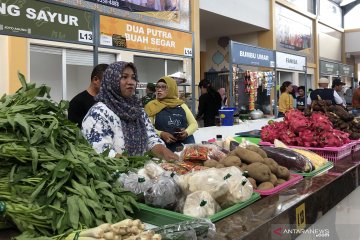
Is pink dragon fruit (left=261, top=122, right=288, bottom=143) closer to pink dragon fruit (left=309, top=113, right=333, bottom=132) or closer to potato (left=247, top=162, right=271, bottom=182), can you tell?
pink dragon fruit (left=309, top=113, right=333, bottom=132)

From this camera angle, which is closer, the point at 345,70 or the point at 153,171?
the point at 153,171

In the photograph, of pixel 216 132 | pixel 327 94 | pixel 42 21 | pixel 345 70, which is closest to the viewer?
pixel 42 21

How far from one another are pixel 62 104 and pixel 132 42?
3403mm

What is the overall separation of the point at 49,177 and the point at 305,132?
2.04 metres

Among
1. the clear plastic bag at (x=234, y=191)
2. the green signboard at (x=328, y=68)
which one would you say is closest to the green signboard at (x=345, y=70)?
the green signboard at (x=328, y=68)

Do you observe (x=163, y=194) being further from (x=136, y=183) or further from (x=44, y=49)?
(x=44, y=49)

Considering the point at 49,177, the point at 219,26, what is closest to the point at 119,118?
the point at 49,177

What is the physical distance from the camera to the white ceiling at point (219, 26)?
10.1 metres

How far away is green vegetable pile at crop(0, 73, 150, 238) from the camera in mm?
1076

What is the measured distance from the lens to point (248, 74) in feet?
28.1

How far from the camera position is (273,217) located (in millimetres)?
1304

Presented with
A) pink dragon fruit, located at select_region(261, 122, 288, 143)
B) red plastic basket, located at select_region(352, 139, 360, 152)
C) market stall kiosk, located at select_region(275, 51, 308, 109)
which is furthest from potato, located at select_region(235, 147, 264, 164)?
market stall kiosk, located at select_region(275, 51, 308, 109)

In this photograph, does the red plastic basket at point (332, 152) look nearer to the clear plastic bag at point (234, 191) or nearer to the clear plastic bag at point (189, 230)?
the clear plastic bag at point (234, 191)

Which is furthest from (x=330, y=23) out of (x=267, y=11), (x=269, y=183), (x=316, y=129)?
(x=269, y=183)
